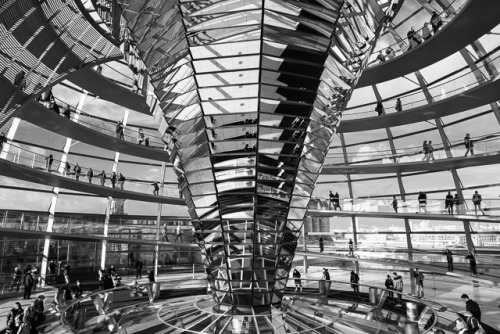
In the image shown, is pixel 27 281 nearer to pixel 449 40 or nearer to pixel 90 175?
pixel 90 175

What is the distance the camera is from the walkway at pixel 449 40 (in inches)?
499

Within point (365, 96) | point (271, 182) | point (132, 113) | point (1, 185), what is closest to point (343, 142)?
point (365, 96)

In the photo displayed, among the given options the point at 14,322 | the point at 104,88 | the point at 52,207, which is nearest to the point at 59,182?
the point at 52,207

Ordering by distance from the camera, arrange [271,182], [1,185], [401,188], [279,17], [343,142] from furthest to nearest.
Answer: [343,142] < [401,188] < [1,185] < [271,182] < [279,17]

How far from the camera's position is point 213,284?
38.1ft

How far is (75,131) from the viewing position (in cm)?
2073

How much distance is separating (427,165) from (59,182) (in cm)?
1962

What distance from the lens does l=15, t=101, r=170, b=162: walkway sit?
1789cm

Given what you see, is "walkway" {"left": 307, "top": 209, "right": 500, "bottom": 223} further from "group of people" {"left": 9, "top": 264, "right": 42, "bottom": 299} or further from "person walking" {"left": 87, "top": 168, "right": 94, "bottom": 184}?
"group of people" {"left": 9, "top": 264, "right": 42, "bottom": 299}

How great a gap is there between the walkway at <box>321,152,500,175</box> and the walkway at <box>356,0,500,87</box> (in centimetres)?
516

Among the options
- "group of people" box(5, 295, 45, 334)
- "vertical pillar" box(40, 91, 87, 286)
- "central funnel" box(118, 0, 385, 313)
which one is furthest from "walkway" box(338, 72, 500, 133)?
"group of people" box(5, 295, 45, 334)

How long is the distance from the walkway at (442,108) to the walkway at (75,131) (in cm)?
1207

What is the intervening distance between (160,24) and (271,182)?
4685 millimetres

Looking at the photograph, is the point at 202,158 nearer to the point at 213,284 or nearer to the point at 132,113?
the point at 213,284
